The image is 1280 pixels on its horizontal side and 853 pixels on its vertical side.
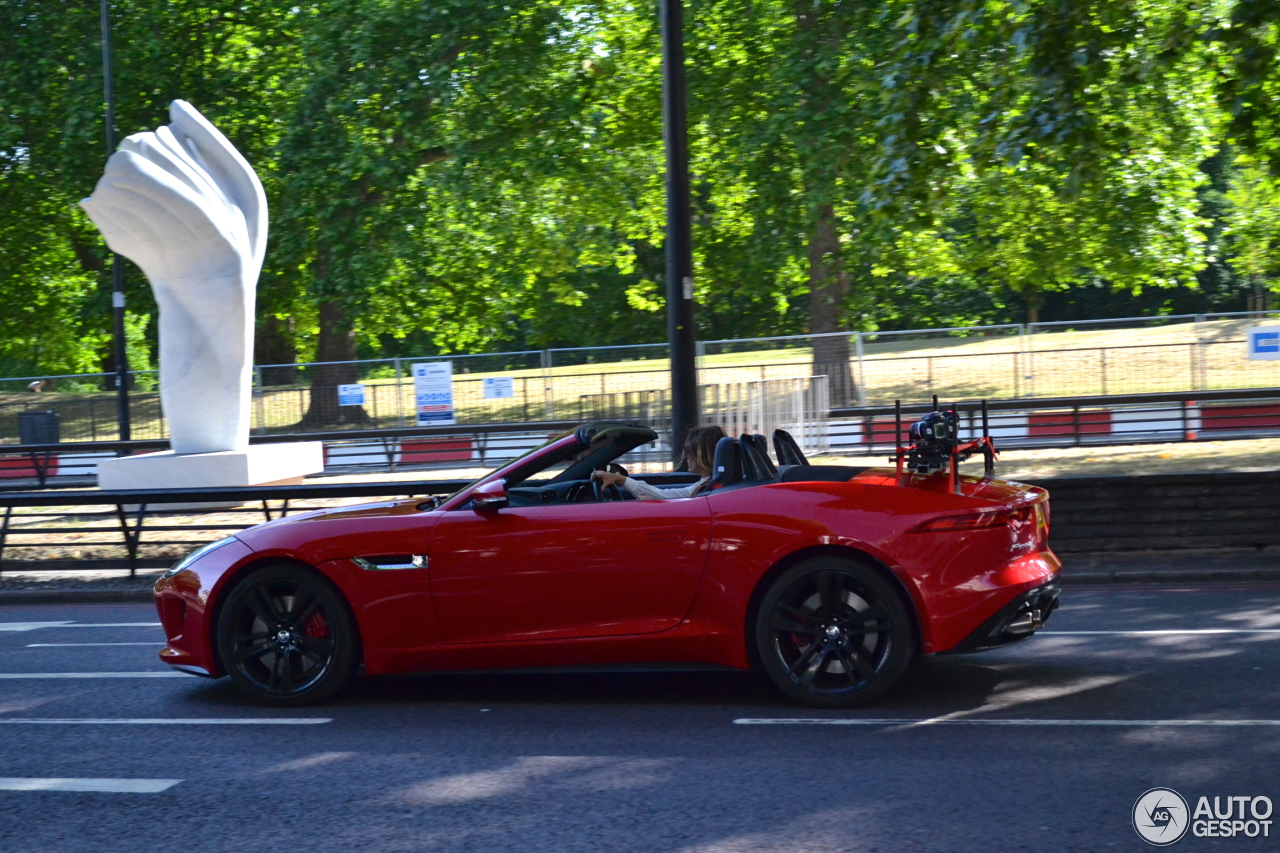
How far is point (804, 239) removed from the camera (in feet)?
81.5

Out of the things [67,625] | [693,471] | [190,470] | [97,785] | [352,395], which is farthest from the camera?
[352,395]

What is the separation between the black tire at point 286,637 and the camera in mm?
6625

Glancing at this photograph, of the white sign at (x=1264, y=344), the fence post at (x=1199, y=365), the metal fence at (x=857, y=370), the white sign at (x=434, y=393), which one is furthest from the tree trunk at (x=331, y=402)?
the white sign at (x=1264, y=344)

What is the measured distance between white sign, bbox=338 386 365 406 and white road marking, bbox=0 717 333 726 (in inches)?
801

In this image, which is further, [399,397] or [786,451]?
[399,397]

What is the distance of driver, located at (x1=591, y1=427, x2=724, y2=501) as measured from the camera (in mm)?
6664

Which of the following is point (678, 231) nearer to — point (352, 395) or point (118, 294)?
point (352, 395)

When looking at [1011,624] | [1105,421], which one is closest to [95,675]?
[1011,624]

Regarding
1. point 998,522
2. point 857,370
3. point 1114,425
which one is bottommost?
point 1114,425

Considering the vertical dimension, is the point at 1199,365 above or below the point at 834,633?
above

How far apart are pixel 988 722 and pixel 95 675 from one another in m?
5.39

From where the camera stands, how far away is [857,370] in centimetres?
2488

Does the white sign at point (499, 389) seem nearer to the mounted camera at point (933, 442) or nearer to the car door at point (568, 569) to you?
the car door at point (568, 569)

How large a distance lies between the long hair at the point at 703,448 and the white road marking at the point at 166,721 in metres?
2.41
